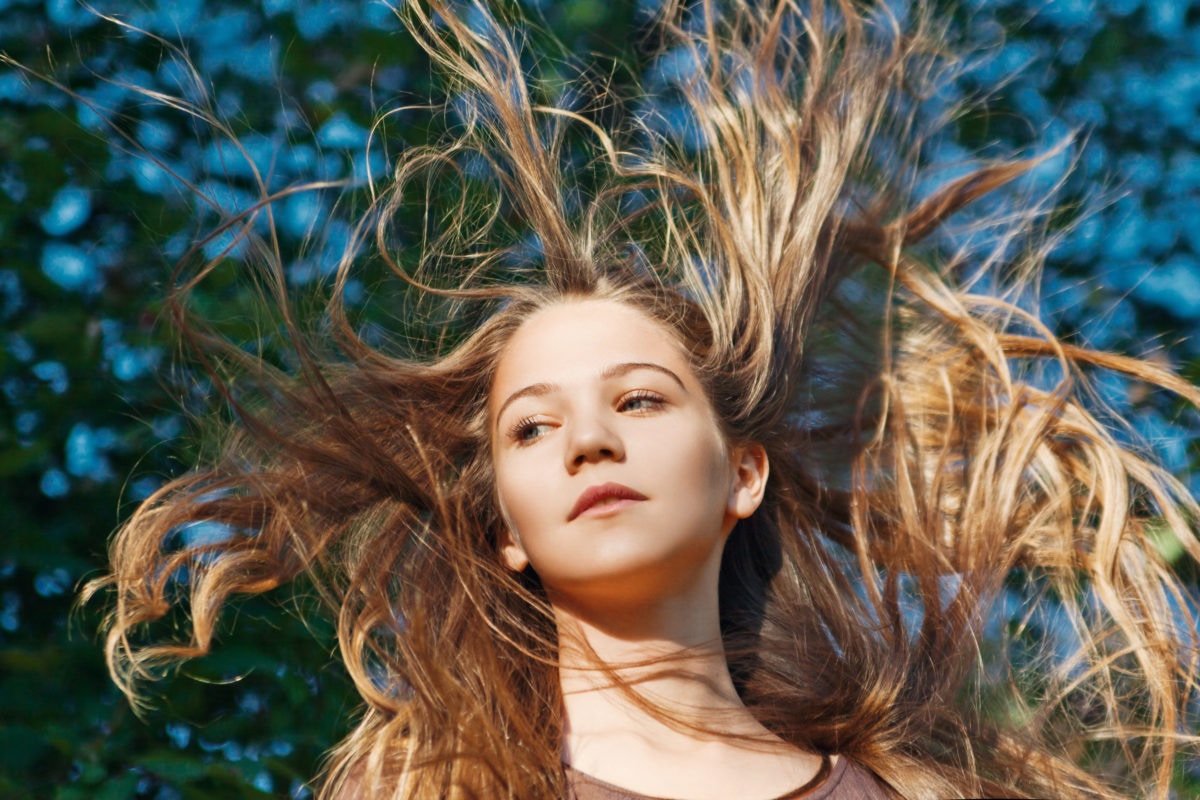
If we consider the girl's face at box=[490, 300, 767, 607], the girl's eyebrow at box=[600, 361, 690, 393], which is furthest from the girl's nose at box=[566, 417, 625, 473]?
the girl's eyebrow at box=[600, 361, 690, 393]

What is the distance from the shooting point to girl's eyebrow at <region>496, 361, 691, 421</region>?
2.19 m

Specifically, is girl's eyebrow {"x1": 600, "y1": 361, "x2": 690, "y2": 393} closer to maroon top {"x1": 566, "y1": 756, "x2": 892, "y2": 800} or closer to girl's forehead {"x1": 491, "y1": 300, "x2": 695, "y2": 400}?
girl's forehead {"x1": 491, "y1": 300, "x2": 695, "y2": 400}

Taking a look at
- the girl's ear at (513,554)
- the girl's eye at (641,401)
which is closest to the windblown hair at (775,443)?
the girl's ear at (513,554)

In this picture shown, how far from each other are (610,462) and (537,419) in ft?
0.53

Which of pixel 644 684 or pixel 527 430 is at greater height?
pixel 527 430

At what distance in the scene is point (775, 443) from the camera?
2.51m

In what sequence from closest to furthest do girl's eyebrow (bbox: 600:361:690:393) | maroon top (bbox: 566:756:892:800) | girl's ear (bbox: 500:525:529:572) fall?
maroon top (bbox: 566:756:892:800), girl's eyebrow (bbox: 600:361:690:393), girl's ear (bbox: 500:525:529:572)

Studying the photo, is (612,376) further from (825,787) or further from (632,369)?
(825,787)

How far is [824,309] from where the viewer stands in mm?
2666

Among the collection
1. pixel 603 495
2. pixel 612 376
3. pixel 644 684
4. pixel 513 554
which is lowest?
pixel 644 684

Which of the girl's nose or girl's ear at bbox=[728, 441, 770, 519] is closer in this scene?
the girl's nose

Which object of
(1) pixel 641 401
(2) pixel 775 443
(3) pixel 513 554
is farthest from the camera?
(2) pixel 775 443

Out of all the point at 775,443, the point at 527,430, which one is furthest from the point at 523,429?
the point at 775,443

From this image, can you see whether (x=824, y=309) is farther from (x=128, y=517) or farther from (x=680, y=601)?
(x=128, y=517)
